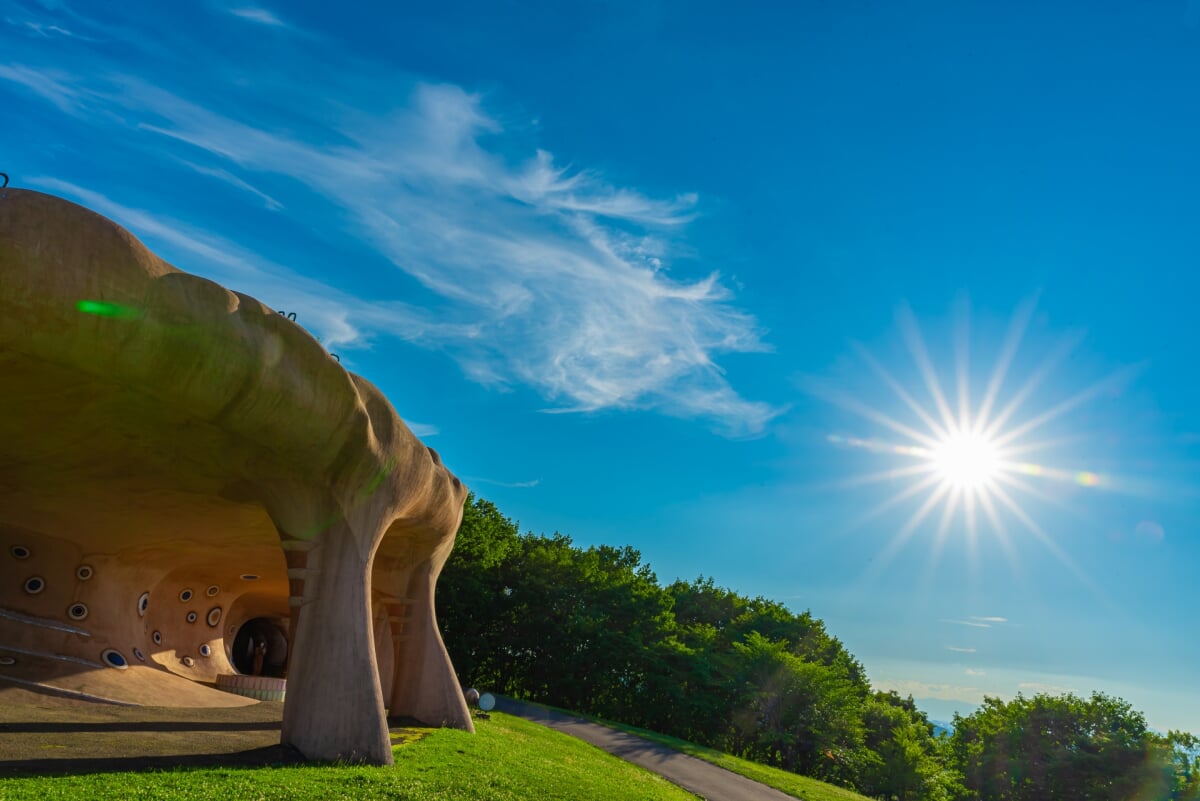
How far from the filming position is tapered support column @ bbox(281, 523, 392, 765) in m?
12.9

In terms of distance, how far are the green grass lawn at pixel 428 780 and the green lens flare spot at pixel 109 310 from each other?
229 inches

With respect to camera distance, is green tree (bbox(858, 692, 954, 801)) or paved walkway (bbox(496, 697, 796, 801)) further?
green tree (bbox(858, 692, 954, 801))

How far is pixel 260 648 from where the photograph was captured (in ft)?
113

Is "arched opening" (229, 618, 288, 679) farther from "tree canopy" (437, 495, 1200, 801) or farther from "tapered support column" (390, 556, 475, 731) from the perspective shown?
"tapered support column" (390, 556, 475, 731)

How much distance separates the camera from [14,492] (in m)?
15.1

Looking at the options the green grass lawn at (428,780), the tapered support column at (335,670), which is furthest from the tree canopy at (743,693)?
the tapered support column at (335,670)

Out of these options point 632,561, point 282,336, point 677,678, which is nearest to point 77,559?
point 282,336

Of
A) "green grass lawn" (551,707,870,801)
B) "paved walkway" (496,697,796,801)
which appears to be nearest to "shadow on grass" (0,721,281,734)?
"paved walkway" (496,697,796,801)

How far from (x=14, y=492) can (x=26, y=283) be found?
337 inches

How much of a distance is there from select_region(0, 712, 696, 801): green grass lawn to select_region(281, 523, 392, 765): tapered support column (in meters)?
0.69

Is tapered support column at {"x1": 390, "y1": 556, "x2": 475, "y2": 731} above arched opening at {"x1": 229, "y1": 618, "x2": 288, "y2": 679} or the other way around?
above

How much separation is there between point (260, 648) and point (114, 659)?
1674 cm

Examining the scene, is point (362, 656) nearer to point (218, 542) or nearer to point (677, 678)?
point (218, 542)

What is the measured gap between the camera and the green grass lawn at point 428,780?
908 cm
